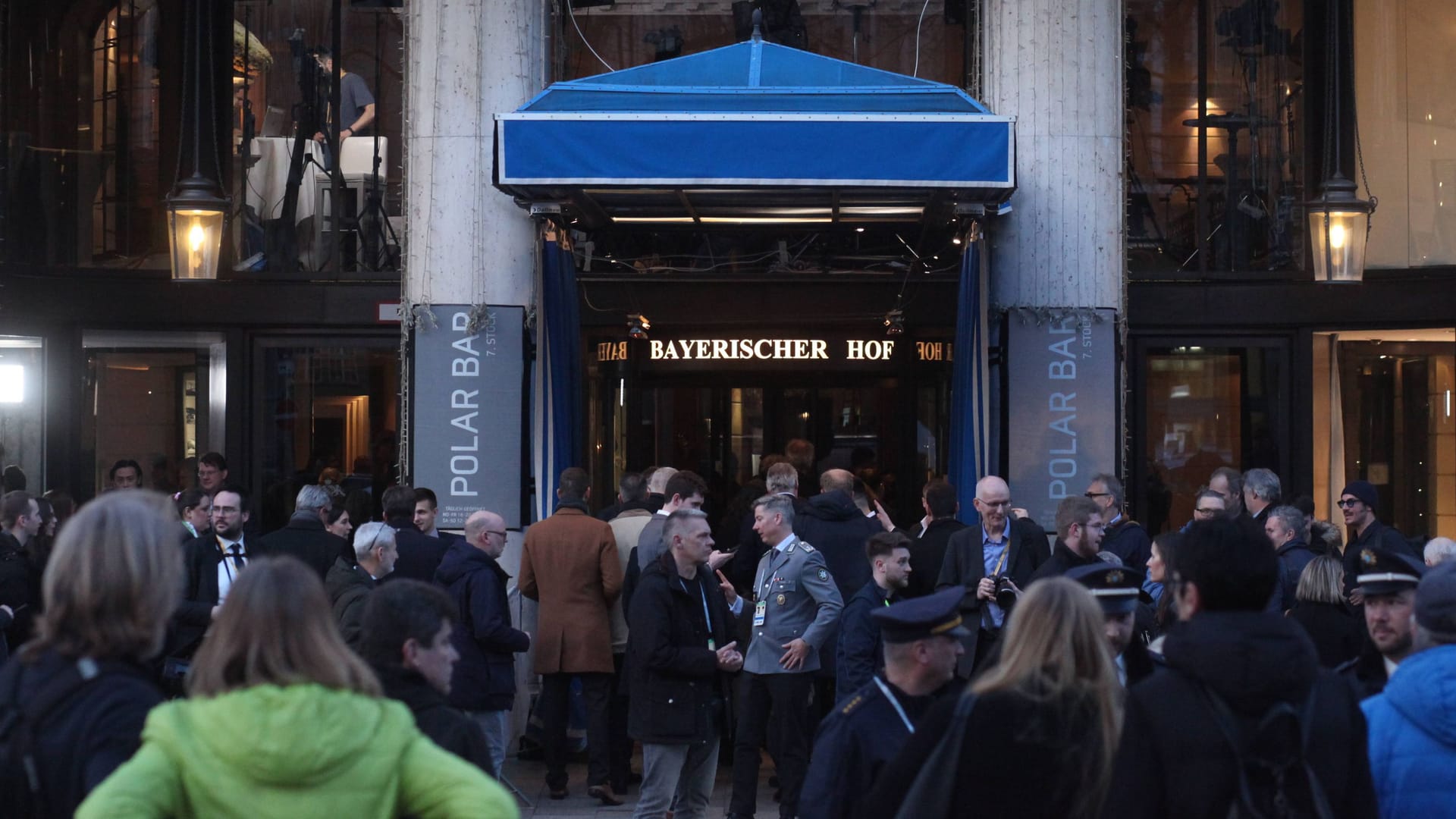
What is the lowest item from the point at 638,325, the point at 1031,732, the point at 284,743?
the point at 1031,732

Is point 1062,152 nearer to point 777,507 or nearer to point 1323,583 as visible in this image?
point 777,507

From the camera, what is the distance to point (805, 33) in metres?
11.8

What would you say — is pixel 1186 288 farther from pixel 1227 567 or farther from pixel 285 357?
pixel 1227 567

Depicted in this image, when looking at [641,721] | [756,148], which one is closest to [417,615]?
[641,721]

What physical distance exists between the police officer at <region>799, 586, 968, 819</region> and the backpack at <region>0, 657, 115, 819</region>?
76.6 inches

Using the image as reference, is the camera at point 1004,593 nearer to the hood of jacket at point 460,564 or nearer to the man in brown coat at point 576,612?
the man in brown coat at point 576,612

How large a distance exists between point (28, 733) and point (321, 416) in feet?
28.3

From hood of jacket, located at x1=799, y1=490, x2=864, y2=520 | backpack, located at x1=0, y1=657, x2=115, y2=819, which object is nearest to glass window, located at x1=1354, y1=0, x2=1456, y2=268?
hood of jacket, located at x1=799, y1=490, x2=864, y2=520

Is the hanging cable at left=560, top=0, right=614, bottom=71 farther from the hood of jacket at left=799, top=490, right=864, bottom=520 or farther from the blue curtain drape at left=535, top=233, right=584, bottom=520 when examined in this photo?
the hood of jacket at left=799, top=490, right=864, bottom=520

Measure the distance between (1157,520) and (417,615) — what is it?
28.5 ft

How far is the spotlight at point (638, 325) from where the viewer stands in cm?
1173

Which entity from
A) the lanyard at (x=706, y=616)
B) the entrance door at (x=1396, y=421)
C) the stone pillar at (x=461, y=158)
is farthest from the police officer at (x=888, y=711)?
the entrance door at (x=1396, y=421)

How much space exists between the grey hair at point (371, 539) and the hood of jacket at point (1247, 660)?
15.5 ft

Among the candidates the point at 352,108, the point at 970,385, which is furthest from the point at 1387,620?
the point at 352,108
